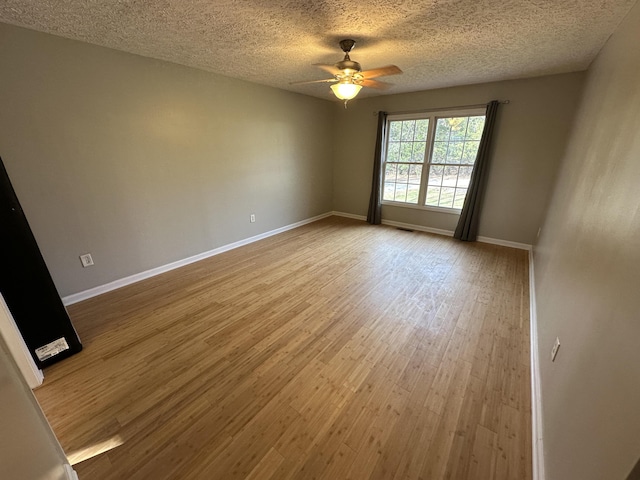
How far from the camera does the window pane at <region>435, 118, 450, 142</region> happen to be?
163 inches

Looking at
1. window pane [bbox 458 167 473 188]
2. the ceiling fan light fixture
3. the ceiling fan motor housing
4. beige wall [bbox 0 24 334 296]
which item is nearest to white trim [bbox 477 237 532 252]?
window pane [bbox 458 167 473 188]

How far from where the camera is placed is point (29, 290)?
1.67 m

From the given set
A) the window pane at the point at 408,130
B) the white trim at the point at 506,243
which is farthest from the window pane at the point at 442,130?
the white trim at the point at 506,243

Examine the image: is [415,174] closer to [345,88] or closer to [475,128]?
[475,128]

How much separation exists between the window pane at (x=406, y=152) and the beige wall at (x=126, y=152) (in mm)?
2112

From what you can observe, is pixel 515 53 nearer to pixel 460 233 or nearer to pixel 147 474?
pixel 460 233

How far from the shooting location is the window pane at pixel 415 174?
4586 millimetres

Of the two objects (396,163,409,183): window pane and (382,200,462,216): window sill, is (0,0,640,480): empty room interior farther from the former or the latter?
(396,163,409,183): window pane

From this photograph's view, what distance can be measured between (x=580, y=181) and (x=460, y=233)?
7.81 feet

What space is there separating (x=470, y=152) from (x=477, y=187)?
58 centimetres

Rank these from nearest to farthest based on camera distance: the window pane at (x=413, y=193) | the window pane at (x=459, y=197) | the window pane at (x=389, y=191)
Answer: the window pane at (x=459, y=197), the window pane at (x=413, y=193), the window pane at (x=389, y=191)

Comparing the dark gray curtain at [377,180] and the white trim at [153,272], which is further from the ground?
the dark gray curtain at [377,180]

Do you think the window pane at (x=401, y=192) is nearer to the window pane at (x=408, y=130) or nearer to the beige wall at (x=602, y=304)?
A: the window pane at (x=408, y=130)

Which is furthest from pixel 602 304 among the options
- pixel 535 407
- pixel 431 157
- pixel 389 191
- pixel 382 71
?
pixel 389 191
